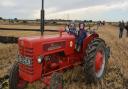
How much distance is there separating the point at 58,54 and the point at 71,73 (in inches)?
48.3

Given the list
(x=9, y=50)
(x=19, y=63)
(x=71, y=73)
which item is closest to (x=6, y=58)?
(x=9, y=50)

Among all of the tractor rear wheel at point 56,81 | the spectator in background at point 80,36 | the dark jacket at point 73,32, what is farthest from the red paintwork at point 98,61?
the tractor rear wheel at point 56,81

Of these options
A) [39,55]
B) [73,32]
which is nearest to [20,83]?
[39,55]

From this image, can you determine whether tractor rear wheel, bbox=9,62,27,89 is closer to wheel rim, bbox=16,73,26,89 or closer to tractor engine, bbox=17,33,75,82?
wheel rim, bbox=16,73,26,89

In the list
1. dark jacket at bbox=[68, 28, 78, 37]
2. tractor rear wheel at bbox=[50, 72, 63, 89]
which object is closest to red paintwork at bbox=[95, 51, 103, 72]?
dark jacket at bbox=[68, 28, 78, 37]

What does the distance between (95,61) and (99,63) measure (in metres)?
0.34

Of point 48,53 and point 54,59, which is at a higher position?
point 48,53

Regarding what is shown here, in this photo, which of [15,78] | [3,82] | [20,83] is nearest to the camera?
[15,78]

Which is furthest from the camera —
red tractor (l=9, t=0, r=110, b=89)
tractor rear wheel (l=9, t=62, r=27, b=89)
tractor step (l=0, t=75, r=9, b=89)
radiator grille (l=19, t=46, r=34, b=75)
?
tractor step (l=0, t=75, r=9, b=89)

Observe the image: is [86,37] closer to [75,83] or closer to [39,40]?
[75,83]

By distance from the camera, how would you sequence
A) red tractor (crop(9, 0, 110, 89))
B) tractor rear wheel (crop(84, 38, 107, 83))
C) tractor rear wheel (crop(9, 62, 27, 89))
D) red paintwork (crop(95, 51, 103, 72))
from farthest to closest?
red paintwork (crop(95, 51, 103, 72))
tractor rear wheel (crop(84, 38, 107, 83))
tractor rear wheel (crop(9, 62, 27, 89))
red tractor (crop(9, 0, 110, 89))

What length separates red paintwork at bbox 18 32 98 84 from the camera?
7.96 m

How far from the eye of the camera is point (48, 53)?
839 centimetres

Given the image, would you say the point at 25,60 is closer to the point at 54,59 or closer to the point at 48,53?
the point at 48,53
